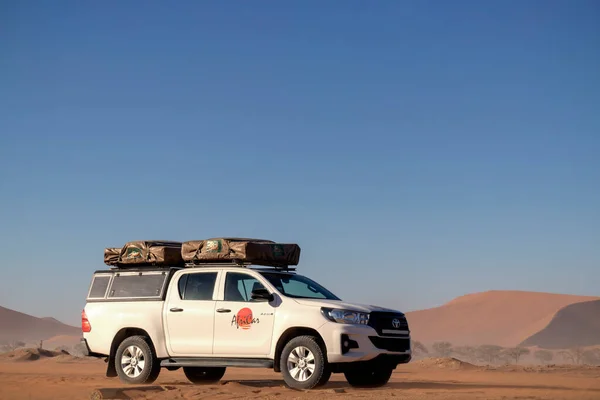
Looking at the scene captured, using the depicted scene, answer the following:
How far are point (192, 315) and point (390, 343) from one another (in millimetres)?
3571

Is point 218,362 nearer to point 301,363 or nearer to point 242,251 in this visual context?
point 301,363

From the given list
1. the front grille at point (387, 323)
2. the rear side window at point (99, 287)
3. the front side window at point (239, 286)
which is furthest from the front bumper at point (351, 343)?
the rear side window at point (99, 287)

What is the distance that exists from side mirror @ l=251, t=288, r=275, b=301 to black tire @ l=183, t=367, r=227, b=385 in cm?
313

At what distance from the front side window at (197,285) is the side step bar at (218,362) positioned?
3.60 ft

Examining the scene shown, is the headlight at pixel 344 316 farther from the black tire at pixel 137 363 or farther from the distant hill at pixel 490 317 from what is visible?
the distant hill at pixel 490 317

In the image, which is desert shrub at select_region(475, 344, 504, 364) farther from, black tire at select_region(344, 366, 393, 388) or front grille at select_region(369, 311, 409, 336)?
front grille at select_region(369, 311, 409, 336)

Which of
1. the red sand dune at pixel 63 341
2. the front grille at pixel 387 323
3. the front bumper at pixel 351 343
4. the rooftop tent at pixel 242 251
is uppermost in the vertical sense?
the red sand dune at pixel 63 341

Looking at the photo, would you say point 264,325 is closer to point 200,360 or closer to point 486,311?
point 200,360

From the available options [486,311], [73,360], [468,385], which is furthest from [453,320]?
[468,385]

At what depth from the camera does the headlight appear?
1406 cm

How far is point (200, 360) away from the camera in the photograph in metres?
15.3

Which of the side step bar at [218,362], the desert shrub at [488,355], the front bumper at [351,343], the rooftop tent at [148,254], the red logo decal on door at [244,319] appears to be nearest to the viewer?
the front bumper at [351,343]

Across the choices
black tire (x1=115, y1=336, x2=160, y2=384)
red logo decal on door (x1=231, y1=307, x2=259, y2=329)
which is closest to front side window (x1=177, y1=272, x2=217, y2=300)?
red logo decal on door (x1=231, y1=307, x2=259, y2=329)

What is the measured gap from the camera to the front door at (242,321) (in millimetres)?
14570
